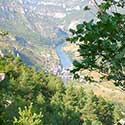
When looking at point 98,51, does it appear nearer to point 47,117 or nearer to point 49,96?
point 47,117

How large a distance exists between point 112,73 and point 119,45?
1210mm

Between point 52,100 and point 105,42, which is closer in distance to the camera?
point 105,42

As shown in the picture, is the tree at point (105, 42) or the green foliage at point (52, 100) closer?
the tree at point (105, 42)

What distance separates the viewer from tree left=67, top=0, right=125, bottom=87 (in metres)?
11.7

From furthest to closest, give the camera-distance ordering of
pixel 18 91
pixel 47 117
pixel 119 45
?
pixel 18 91 → pixel 47 117 → pixel 119 45

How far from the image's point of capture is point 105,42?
11773mm

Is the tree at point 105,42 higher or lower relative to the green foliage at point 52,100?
lower

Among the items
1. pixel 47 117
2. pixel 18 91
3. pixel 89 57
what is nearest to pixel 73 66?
pixel 89 57

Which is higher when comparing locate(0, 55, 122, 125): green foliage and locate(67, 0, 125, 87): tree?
locate(0, 55, 122, 125): green foliage

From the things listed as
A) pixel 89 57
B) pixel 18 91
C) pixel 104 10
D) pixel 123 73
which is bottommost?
pixel 123 73

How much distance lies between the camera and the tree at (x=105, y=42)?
11.7 metres

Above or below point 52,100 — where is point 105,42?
below

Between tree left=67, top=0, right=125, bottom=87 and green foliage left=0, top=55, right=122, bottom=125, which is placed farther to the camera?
green foliage left=0, top=55, right=122, bottom=125

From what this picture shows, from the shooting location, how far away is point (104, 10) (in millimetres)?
12523
